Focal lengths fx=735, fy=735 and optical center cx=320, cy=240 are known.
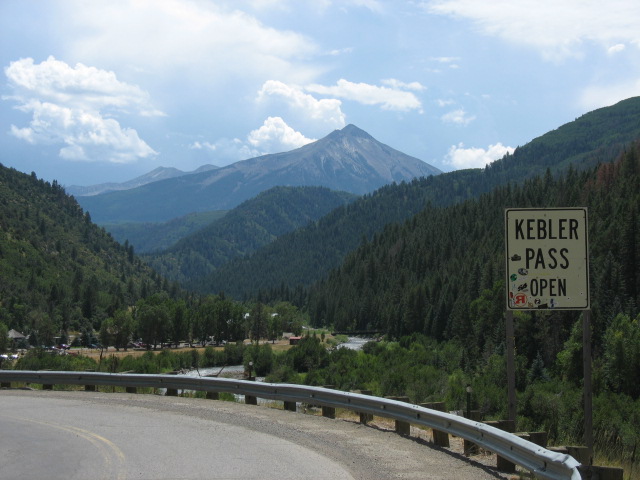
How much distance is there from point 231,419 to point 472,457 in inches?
261

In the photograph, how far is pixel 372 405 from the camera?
15.0 m

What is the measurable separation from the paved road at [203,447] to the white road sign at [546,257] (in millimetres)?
2727

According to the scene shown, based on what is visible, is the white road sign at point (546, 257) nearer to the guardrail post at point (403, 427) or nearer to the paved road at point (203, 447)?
the paved road at point (203, 447)

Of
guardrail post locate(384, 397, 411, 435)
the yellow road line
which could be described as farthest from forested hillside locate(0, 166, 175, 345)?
guardrail post locate(384, 397, 411, 435)

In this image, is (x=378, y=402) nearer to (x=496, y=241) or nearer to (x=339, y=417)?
(x=339, y=417)

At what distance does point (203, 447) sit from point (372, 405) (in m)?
3.80

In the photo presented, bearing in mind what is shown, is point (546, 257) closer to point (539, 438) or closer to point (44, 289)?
point (539, 438)

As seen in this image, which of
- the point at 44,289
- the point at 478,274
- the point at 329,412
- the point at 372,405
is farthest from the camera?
the point at 44,289

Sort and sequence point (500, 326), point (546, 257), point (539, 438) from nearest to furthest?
point (539, 438), point (546, 257), point (500, 326)

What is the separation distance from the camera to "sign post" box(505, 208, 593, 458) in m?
11.1

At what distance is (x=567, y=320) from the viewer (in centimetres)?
8431

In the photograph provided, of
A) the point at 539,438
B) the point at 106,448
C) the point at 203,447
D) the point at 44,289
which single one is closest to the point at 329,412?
the point at 203,447

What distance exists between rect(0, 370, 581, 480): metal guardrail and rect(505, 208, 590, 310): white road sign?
6.94 ft

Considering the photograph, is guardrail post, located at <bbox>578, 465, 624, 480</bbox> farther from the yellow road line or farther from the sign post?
the yellow road line
